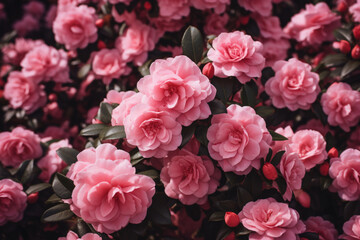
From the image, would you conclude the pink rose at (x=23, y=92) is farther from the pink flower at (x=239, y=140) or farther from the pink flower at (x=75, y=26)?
the pink flower at (x=239, y=140)

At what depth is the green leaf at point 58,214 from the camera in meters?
1.05

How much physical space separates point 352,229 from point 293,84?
56 cm

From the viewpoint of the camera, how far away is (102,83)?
175 centimetres

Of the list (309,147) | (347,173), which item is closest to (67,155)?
(309,147)

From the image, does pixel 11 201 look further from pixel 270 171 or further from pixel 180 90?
pixel 270 171

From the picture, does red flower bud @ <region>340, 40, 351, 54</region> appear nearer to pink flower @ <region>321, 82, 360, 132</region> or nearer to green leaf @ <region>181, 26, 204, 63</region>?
pink flower @ <region>321, 82, 360, 132</region>

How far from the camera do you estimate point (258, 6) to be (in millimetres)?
1617

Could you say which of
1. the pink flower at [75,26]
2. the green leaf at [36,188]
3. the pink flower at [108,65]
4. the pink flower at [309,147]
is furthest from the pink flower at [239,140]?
the pink flower at [75,26]

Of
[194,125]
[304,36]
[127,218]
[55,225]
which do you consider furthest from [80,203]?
[304,36]

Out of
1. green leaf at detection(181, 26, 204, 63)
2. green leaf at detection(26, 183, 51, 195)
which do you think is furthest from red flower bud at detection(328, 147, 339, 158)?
green leaf at detection(26, 183, 51, 195)

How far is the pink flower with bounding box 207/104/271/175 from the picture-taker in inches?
37.9

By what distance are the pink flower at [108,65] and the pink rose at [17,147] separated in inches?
17.7

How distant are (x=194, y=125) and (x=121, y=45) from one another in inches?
32.3

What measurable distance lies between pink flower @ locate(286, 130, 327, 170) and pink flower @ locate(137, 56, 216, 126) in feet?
1.36
